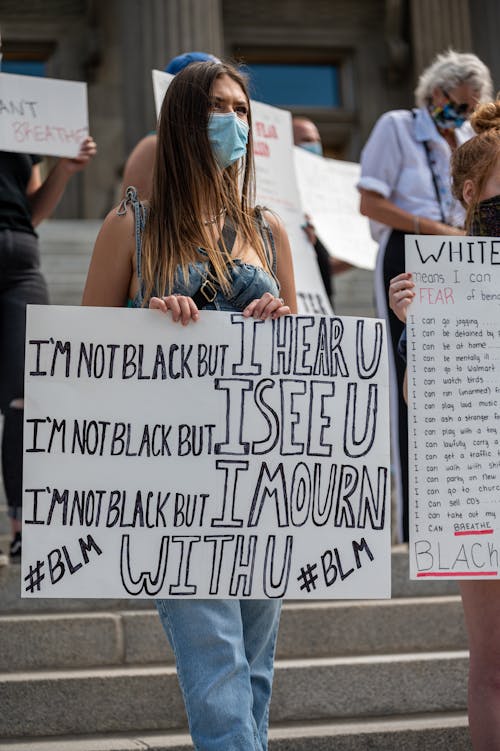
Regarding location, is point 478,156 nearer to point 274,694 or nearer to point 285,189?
point 274,694

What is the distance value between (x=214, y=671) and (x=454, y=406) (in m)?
0.75

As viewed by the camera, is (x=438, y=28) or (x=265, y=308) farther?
(x=438, y=28)

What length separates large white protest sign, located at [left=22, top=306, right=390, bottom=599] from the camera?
95.7 inches

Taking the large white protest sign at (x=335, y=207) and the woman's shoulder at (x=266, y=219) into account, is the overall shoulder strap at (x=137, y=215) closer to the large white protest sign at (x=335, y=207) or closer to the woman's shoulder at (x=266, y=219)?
the woman's shoulder at (x=266, y=219)

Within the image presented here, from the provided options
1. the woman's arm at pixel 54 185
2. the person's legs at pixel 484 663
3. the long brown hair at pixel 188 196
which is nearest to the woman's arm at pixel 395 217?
the woman's arm at pixel 54 185

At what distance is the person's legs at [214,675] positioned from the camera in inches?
90.7

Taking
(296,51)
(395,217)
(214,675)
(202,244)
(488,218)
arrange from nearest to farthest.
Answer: (214,675), (202,244), (488,218), (395,217), (296,51)

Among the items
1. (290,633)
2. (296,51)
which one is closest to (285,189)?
(290,633)

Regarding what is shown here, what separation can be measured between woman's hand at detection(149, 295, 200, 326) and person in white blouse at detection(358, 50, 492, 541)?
1854 millimetres

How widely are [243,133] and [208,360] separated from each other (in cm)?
49

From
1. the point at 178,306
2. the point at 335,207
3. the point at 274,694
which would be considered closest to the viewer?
the point at 178,306

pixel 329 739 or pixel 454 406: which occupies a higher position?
pixel 454 406

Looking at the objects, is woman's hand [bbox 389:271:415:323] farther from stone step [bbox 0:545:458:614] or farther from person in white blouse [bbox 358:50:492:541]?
stone step [bbox 0:545:458:614]

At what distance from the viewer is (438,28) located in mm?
12938
